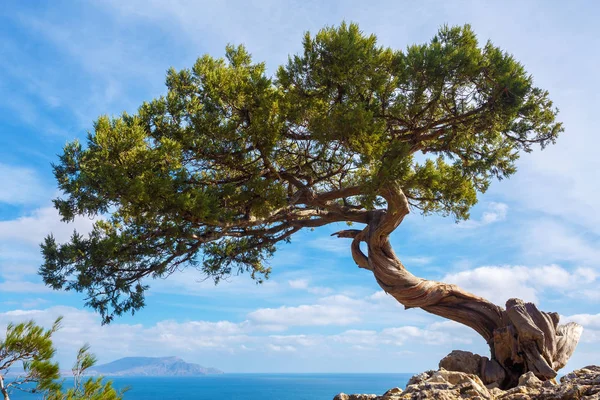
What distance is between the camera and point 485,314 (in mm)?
8773

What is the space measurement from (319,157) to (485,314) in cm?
431

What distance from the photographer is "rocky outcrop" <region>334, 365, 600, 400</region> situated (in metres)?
4.84

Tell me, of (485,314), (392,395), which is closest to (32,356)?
(392,395)

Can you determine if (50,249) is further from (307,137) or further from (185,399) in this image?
(185,399)

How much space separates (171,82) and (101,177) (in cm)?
308

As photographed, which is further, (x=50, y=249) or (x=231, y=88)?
(x=50, y=249)

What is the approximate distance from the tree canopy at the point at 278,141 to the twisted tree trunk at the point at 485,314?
2.20ft

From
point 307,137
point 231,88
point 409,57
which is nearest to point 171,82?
point 231,88

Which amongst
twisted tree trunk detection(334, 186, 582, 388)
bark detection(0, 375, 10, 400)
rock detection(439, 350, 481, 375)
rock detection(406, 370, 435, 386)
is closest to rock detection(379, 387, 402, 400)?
rock detection(406, 370, 435, 386)

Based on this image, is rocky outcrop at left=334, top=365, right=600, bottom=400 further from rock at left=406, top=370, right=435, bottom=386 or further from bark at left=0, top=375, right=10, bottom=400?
bark at left=0, top=375, right=10, bottom=400

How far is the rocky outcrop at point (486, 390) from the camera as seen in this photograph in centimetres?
484

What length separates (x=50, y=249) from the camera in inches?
347

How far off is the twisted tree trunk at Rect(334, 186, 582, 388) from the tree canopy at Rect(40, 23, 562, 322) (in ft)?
2.20

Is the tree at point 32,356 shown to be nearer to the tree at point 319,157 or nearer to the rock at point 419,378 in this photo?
the tree at point 319,157
